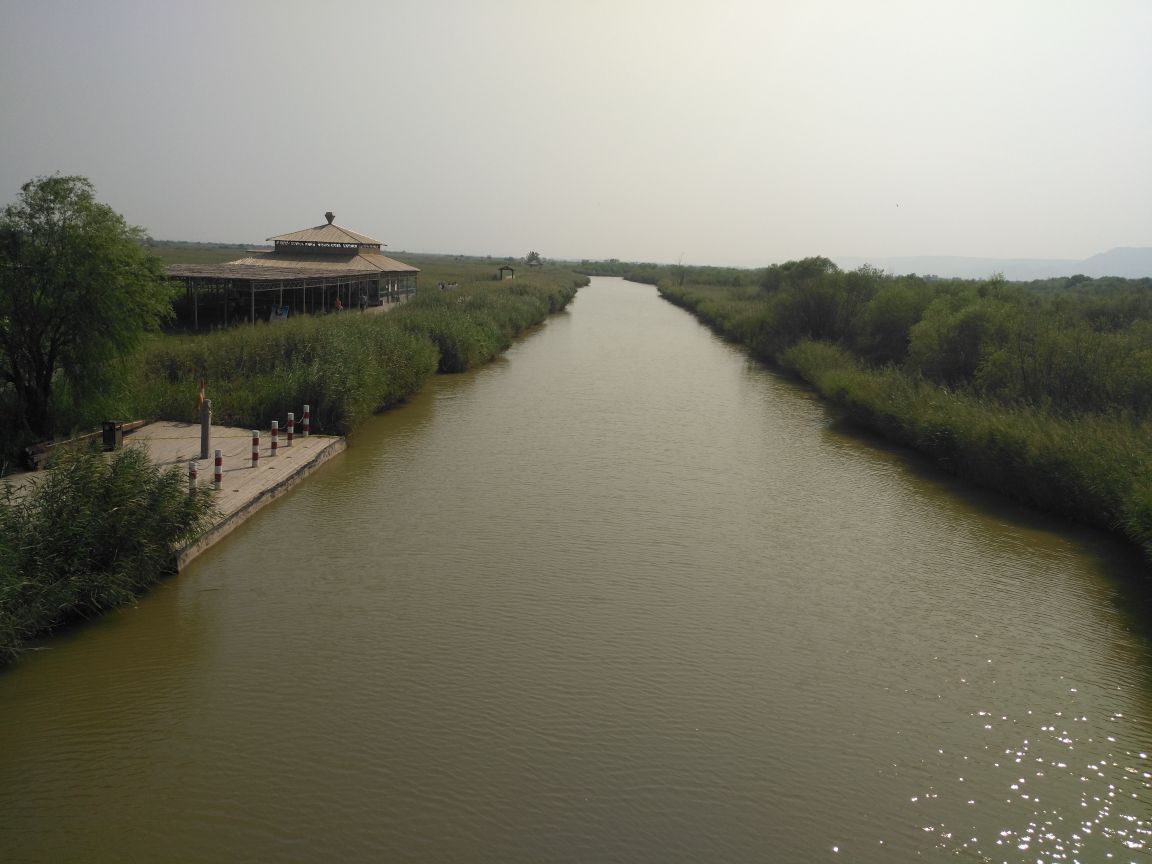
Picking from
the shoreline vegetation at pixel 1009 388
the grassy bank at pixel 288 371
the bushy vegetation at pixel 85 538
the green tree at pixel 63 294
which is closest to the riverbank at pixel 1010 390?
the shoreline vegetation at pixel 1009 388

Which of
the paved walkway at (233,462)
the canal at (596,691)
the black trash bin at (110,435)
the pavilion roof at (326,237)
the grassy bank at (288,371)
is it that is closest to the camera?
the canal at (596,691)

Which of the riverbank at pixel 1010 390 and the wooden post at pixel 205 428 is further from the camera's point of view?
the riverbank at pixel 1010 390

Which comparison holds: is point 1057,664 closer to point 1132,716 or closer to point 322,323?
point 1132,716

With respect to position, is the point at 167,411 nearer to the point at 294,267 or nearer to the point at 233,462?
the point at 233,462


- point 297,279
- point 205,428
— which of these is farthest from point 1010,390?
point 297,279

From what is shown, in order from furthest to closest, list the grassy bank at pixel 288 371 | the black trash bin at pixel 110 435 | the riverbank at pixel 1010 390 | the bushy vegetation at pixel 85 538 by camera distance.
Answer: the grassy bank at pixel 288 371 → the riverbank at pixel 1010 390 → the black trash bin at pixel 110 435 → the bushy vegetation at pixel 85 538

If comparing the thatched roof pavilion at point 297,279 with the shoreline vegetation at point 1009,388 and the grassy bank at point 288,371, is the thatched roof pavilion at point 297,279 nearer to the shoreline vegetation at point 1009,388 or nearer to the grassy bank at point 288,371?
the grassy bank at point 288,371

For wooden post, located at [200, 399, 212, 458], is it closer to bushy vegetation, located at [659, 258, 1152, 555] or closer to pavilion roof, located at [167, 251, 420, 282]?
bushy vegetation, located at [659, 258, 1152, 555]
